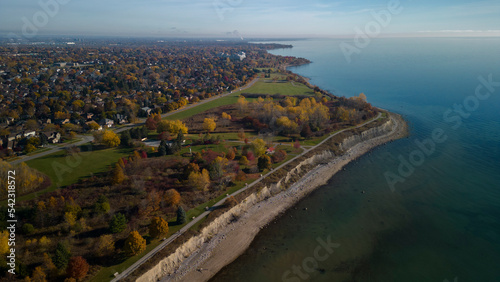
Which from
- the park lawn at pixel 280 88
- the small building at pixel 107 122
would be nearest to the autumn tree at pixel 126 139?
the small building at pixel 107 122

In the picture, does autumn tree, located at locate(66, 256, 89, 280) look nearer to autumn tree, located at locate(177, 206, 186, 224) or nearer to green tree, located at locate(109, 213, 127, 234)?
green tree, located at locate(109, 213, 127, 234)

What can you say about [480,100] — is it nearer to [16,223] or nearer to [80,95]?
[16,223]

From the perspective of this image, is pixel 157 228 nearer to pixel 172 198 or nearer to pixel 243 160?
pixel 172 198

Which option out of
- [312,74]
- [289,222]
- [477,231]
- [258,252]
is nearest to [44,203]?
[258,252]

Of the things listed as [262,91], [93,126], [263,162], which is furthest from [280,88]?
[93,126]

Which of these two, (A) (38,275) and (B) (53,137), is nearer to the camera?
(A) (38,275)

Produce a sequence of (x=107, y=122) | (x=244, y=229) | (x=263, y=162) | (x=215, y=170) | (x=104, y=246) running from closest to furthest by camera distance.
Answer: (x=104, y=246) < (x=244, y=229) < (x=215, y=170) < (x=263, y=162) < (x=107, y=122)
